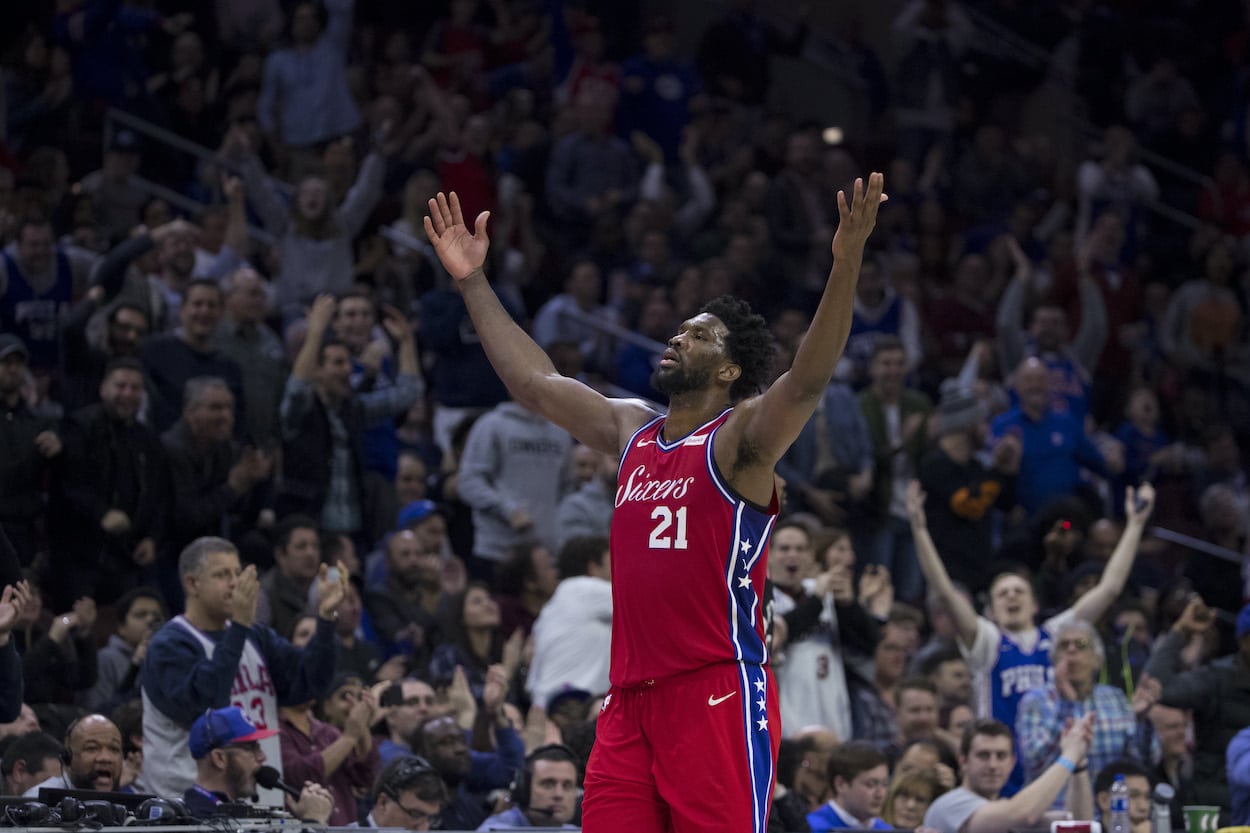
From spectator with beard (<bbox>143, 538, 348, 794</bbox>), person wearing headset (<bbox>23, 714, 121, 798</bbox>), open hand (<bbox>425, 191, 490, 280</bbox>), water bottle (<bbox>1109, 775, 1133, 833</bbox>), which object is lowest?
water bottle (<bbox>1109, 775, 1133, 833</bbox>)

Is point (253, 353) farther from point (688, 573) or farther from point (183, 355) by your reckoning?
point (688, 573)

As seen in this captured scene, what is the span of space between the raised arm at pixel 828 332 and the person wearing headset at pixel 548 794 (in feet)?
10.9

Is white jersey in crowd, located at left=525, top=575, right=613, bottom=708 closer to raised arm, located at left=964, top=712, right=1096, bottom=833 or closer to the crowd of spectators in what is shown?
the crowd of spectators

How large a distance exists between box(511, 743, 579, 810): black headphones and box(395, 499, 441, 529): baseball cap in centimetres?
307

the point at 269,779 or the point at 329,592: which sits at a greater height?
the point at 329,592

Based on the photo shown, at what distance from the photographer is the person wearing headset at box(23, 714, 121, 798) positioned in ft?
26.3

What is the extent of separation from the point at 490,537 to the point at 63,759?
507 centimetres

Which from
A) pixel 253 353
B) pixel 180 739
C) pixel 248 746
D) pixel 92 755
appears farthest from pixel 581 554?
pixel 92 755

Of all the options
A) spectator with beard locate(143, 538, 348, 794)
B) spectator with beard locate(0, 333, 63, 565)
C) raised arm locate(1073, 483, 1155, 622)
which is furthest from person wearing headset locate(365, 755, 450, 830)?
raised arm locate(1073, 483, 1155, 622)

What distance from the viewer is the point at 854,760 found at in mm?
9328

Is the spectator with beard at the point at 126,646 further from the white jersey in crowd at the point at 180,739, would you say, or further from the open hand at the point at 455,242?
the open hand at the point at 455,242

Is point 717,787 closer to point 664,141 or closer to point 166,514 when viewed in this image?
point 166,514

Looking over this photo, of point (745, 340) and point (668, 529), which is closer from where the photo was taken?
point (668, 529)

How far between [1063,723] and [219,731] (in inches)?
184
